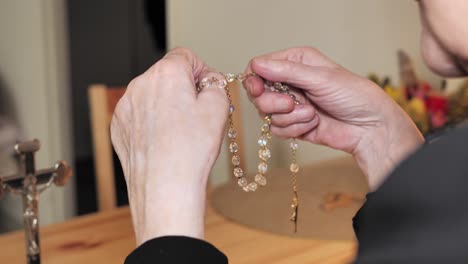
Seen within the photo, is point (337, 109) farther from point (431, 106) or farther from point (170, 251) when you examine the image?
point (431, 106)

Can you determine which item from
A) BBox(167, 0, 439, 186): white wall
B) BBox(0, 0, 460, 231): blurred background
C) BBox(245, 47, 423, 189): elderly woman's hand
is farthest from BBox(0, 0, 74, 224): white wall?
BBox(245, 47, 423, 189): elderly woman's hand

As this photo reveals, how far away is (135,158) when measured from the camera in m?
0.67

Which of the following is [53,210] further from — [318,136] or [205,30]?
[318,136]

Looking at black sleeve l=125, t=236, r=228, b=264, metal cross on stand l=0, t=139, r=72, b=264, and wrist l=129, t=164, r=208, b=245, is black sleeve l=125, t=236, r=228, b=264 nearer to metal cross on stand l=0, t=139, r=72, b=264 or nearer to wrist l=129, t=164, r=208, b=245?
wrist l=129, t=164, r=208, b=245

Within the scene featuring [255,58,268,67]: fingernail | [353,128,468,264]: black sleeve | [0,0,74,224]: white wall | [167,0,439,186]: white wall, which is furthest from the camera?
[0,0,74,224]: white wall

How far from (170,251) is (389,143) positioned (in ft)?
1.54

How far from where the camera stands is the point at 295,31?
2.47 m

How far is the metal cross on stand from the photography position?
87 centimetres

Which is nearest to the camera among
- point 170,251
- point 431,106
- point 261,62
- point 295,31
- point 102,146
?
point 170,251

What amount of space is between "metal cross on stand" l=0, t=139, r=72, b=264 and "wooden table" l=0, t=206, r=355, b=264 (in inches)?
5.3

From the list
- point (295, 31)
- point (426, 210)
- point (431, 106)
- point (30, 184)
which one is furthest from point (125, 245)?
point (295, 31)

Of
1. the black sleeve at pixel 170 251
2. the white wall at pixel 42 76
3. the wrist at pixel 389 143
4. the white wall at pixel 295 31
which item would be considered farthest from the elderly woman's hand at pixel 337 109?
the white wall at pixel 42 76

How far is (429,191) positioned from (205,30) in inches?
90.3

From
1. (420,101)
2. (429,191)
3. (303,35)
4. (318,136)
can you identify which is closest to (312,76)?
(318,136)
